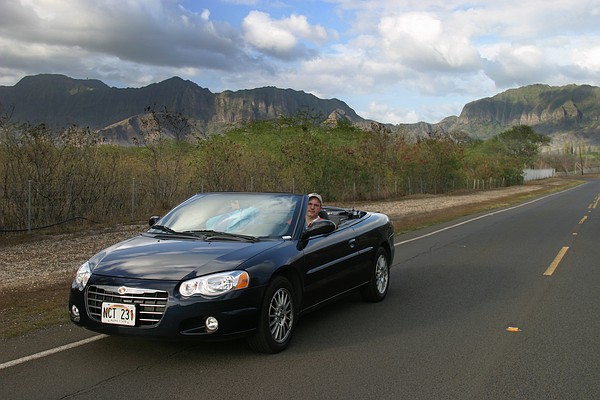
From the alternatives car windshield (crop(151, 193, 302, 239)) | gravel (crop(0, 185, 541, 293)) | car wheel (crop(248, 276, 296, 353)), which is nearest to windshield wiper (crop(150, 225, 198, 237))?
car windshield (crop(151, 193, 302, 239))

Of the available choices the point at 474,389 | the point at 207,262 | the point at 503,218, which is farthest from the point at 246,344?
the point at 503,218

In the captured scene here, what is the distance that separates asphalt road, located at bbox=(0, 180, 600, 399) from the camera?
4320mm

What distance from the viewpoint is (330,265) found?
622cm

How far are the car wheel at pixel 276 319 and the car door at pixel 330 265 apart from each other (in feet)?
1.13

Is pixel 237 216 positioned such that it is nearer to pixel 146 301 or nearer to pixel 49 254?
pixel 146 301

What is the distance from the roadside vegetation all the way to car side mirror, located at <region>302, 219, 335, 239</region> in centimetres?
1186

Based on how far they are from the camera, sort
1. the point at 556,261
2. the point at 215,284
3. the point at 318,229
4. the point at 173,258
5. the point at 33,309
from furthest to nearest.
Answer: the point at 556,261, the point at 33,309, the point at 318,229, the point at 173,258, the point at 215,284

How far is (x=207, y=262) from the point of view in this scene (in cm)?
489

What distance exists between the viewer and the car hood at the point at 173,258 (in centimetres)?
480

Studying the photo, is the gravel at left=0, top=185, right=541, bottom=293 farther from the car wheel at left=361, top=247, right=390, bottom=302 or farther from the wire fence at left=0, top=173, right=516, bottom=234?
the car wheel at left=361, top=247, right=390, bottom=302

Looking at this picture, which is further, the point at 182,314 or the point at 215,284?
the point at 215,284

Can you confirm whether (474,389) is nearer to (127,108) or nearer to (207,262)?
(207,262)

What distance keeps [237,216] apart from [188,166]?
1877cm

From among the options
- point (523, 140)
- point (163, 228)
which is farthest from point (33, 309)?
point (523, 140)
